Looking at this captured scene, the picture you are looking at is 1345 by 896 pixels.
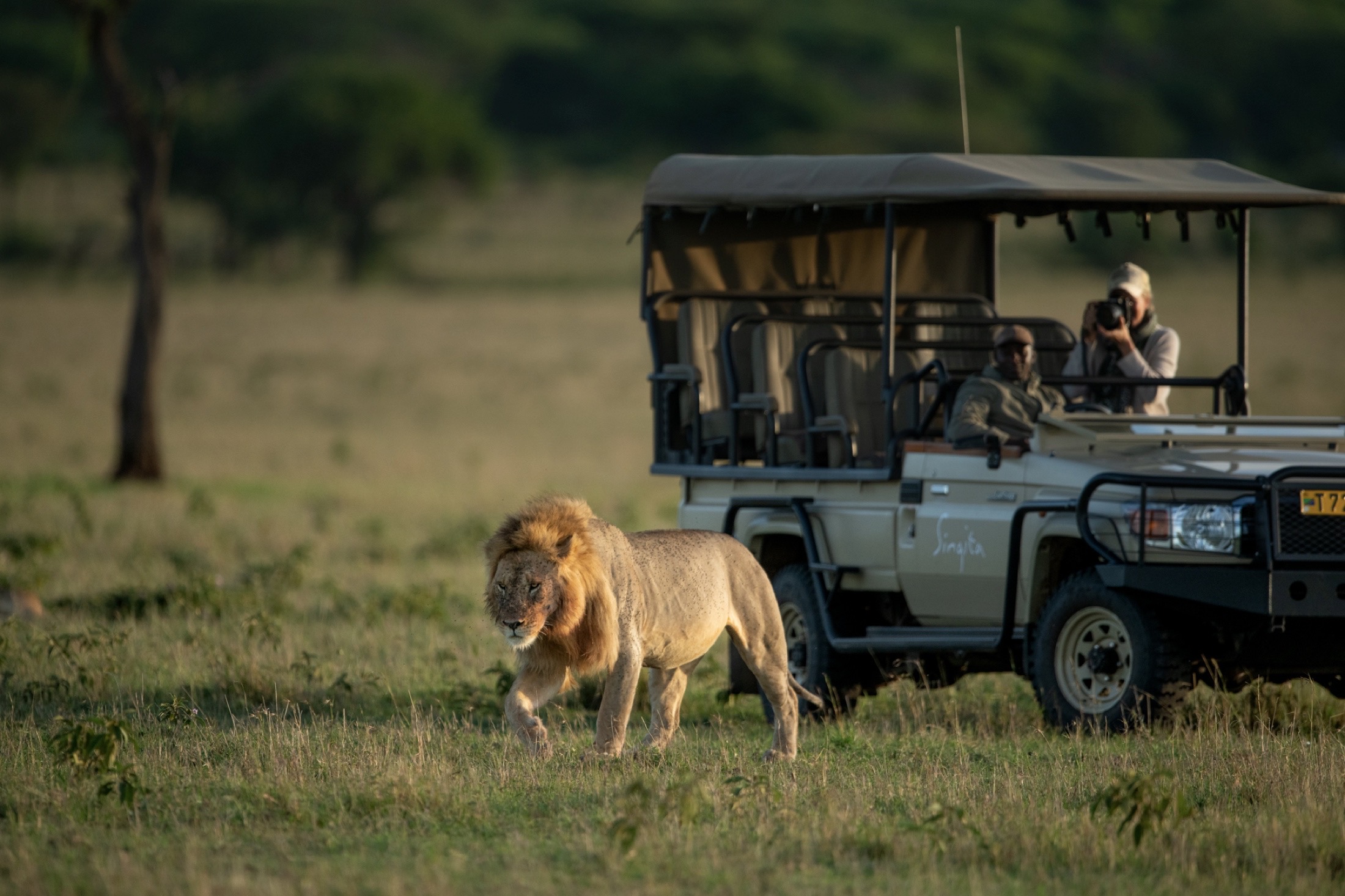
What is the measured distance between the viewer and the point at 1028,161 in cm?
963

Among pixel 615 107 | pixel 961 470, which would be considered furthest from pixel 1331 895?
pixel 615 107

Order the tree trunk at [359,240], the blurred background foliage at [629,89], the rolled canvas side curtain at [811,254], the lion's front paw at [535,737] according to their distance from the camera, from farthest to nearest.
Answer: the blurred background foliage at [629,89] < the tree trunk at [359,240] < the rolled canvas side curtain at [811,254] < the lion's front paw at [535,737]

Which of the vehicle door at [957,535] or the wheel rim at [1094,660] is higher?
the vehicle door at [957,535]

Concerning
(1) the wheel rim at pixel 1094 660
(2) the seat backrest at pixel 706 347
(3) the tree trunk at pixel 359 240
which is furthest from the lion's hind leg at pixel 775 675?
(3) the tree trunk at pixel 359 240

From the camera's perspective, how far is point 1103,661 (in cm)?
822

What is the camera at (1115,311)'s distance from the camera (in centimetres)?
1009

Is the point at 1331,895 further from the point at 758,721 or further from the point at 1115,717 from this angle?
the point at 758,721

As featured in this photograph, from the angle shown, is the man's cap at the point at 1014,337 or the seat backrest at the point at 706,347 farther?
the seat backrest at the point at 706,347

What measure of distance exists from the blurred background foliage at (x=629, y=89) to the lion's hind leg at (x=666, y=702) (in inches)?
1785

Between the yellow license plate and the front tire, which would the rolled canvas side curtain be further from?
the yellow license plate

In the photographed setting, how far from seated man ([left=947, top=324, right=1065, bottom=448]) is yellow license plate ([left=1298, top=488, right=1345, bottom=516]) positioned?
1.28 metres

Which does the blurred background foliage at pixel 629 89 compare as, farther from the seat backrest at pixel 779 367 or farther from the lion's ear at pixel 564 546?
the lion's ear at pixel 564 546

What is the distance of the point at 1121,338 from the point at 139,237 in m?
14.9

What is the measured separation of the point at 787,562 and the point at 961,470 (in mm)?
1589
